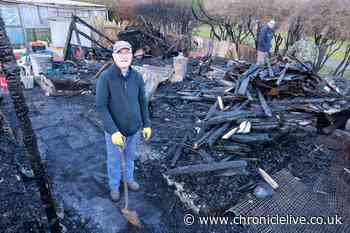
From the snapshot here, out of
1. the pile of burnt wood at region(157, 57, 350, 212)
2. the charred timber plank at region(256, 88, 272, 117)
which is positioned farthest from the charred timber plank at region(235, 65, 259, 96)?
the charred timber plank at region(256, 88, 272, 117)

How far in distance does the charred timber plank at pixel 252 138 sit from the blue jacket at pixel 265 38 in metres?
6.71

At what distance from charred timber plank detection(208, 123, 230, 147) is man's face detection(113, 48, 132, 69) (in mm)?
2326

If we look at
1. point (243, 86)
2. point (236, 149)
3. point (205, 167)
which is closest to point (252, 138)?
point (236, 149)

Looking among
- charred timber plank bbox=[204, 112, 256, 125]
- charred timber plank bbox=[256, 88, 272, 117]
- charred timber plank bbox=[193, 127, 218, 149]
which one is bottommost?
charred timber plank bbox=[193, 127, 218, 149]

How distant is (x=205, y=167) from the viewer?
3.68m

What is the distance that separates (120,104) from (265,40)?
8914mm

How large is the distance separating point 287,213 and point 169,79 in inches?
250

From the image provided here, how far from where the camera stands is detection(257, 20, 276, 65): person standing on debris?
31.8 ft

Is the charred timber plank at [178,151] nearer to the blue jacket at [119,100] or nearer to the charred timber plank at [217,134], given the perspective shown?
the charred timber plank at [217,134]

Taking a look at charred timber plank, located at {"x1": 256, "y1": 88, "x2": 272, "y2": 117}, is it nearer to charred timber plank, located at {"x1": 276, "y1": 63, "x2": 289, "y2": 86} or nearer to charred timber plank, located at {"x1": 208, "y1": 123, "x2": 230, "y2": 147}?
charred timber plank, located at {"x1": 276, "y1": 63, "x2": 289, "y2": 86}

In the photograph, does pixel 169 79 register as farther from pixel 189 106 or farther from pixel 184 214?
pixel 184 214

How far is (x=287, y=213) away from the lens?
10.7ft

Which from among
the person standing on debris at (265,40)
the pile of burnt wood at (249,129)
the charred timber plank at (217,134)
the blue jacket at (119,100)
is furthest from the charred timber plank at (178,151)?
the person standing on debris at (265,40)

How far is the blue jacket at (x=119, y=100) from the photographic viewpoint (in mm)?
2723
